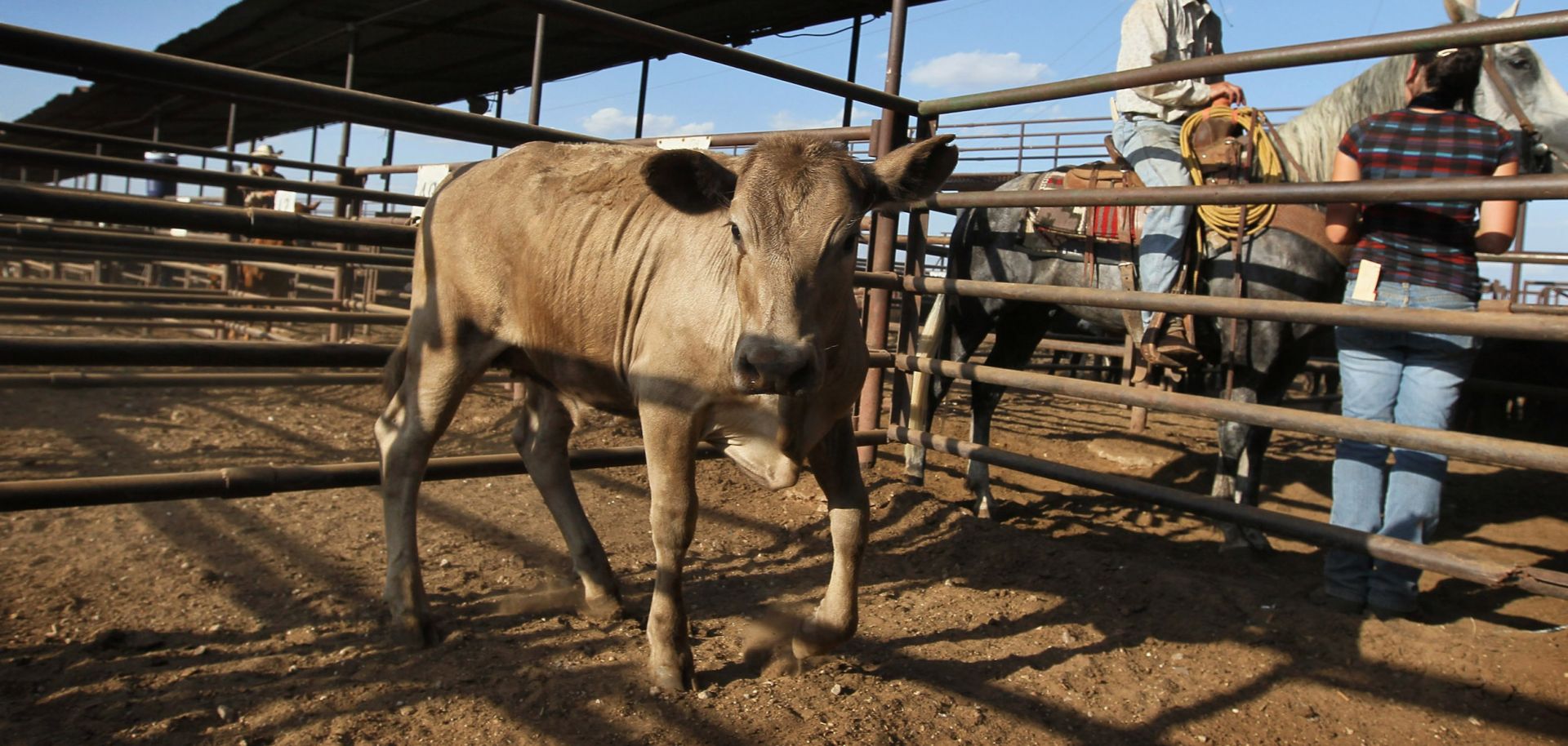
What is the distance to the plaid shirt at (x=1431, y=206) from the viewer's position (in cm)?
357

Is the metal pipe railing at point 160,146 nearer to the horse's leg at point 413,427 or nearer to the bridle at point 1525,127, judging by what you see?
the horse's leg at point 413,427

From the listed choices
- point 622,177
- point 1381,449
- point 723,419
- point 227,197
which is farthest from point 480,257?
point 227,197

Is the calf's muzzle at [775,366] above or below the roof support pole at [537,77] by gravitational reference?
below

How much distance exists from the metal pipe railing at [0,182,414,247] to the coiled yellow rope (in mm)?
4102

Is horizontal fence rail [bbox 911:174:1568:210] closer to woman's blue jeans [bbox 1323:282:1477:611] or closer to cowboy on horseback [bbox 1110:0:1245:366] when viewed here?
woman's blue jeans [bbox 1323:282:1477:611]

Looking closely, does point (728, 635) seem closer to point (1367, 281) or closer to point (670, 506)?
point (670, 506)

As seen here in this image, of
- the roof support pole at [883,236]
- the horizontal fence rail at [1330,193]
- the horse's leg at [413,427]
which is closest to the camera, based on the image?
the horizontal fence rail at [1330,193]

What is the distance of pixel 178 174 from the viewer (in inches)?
221

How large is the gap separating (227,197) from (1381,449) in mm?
10496

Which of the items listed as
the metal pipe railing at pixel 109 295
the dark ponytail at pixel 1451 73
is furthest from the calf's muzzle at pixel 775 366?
the metal pipe railing at pixel 109 295

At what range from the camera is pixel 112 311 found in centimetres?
679

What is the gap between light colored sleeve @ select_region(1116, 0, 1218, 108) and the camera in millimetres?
5336

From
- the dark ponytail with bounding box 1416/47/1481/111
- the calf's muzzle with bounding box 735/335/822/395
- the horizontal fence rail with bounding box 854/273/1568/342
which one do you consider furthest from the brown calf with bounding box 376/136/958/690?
the dark ponytail with bounding box 1416/47/1481/111

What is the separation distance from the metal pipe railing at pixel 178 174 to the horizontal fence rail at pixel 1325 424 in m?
3.48
